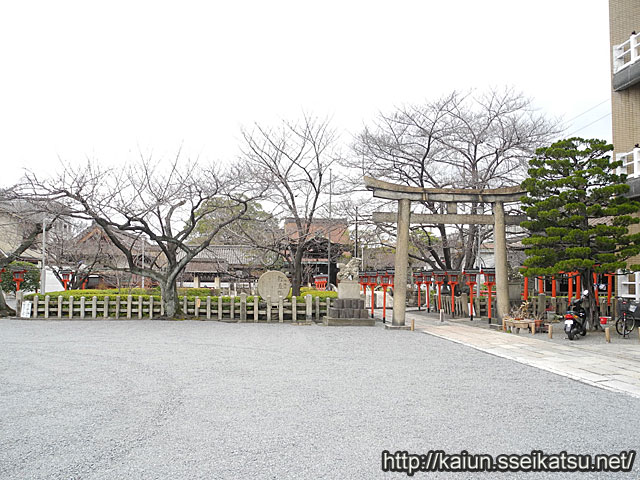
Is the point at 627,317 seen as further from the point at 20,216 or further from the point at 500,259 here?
the point at 20,216

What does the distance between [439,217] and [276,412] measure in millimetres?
10954

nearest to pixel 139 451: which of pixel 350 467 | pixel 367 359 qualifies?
pixel 350 467

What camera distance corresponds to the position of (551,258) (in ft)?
42.8

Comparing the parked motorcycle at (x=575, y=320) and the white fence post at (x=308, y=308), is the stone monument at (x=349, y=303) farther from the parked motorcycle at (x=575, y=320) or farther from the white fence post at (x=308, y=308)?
the parked motorcycle at (x=575, y=320)

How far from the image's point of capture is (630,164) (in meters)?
15.1

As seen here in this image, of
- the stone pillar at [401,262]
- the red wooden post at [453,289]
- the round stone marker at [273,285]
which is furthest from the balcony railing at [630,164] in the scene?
the round stone marker at [273,285]

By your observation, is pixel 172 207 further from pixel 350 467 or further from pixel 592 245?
pixel 350 467

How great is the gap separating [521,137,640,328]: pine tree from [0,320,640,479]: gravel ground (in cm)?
450

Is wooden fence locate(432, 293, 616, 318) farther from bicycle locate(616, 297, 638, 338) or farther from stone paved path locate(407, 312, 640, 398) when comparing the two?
bicycle locate(616, 297, 638, 338)

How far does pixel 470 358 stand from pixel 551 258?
4919 mm

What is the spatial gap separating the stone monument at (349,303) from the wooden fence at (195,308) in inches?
49.3

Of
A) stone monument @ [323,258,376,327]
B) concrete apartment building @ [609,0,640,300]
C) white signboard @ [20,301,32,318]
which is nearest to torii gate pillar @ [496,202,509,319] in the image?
concrete apartment building @ [609,0,640,300]

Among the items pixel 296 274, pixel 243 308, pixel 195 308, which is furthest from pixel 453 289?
pixel 195 308

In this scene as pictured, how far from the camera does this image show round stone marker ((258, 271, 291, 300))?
17.6 m
